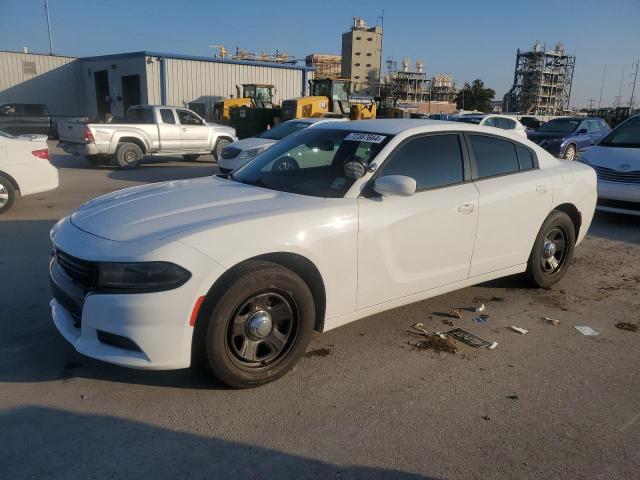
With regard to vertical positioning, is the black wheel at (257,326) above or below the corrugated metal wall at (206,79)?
below

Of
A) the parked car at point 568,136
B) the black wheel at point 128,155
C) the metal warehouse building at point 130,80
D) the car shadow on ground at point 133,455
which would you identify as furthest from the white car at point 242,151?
the metal warehouse building at point 130,80

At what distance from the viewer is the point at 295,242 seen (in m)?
3.22

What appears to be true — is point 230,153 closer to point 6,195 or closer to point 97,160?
point 6,195

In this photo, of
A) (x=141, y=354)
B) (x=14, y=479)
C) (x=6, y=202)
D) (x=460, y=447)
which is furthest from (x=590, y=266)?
(x=6, y=202)

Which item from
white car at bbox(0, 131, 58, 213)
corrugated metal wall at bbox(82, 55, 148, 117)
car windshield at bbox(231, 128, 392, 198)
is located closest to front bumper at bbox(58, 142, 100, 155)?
white car at bbox(0, 131, 58, 213)

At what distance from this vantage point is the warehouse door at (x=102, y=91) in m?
33.9

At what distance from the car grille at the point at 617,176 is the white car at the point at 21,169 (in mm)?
8813

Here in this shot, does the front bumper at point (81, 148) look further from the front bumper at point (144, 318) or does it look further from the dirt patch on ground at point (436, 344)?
the dirt patch on ground at point (436, 344)

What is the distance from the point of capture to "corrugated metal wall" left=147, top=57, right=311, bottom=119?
29.8 m

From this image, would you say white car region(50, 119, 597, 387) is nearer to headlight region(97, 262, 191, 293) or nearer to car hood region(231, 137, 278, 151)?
headlight region(97, 262, 191, 293)

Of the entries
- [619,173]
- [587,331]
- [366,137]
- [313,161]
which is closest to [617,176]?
[619,173]

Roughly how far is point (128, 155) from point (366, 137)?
1196cm

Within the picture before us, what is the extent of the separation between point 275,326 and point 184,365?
61 cm

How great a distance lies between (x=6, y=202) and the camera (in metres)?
8.02
